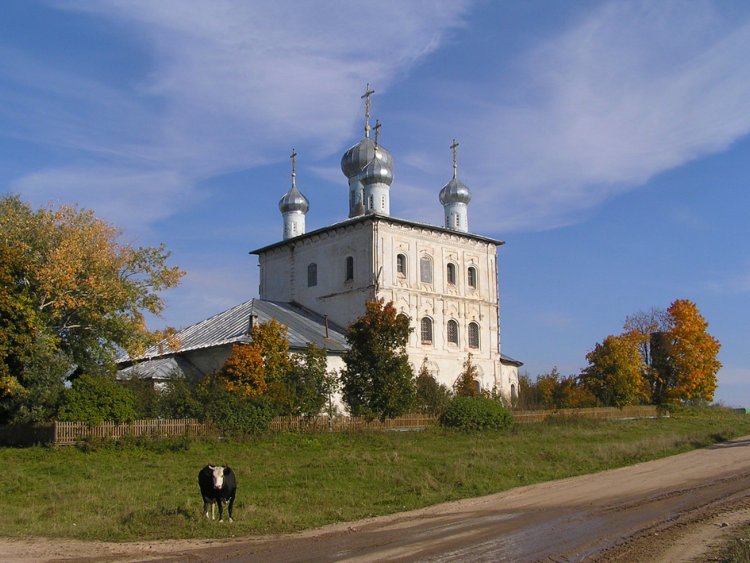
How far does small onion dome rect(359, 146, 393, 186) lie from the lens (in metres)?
45.0

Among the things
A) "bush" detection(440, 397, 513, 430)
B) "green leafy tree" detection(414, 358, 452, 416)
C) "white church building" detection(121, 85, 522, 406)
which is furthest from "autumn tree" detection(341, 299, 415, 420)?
Result: "white church building" detection(121, 85, 522, 406)

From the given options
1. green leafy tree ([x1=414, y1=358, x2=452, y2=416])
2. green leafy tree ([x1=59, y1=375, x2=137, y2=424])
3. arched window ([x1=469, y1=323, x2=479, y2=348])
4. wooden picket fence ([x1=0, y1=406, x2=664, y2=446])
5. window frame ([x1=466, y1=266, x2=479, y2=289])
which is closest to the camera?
wooden picket fence ([x1=0, y1=406, x2=664, y2=446])

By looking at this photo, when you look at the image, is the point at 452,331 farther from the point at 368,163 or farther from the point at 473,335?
the point at 368,163

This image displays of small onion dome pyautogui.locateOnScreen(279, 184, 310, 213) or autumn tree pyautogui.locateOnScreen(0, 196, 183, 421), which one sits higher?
small onion dome pyautogui.locateOnScreen(279, 184, 310, 213)

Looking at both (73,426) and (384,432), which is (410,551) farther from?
(384,432)

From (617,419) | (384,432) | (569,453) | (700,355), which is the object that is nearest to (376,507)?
(569,453)

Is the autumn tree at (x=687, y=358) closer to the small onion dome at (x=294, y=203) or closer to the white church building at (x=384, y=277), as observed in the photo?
the white church building at (x=384, y=277)

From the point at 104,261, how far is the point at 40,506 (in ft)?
38.5

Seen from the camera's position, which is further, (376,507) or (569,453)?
(569,453)

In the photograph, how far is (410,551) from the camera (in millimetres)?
12727

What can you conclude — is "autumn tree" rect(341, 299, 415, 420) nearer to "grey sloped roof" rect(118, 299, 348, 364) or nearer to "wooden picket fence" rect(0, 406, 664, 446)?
"wooden picket fence" rect(0, 406, 664, 446)

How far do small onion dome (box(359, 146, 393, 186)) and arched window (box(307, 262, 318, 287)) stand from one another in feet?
16.8

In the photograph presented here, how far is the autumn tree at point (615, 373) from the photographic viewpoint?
153 ft

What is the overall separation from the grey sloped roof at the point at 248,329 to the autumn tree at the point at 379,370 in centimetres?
347
